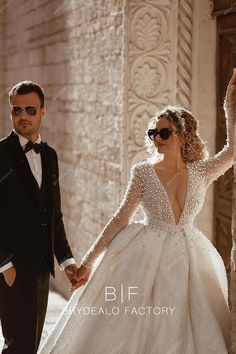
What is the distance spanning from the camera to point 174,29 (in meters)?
4.93

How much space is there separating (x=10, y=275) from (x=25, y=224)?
0.24 meters

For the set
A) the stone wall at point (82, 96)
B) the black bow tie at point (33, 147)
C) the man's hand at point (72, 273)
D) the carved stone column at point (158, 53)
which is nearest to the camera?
the black bow tie at point (33, 147)

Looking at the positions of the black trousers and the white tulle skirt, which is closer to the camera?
the white tulle skirt

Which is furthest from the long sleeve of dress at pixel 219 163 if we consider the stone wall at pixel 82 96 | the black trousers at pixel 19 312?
the stone wall at pixel 82 96

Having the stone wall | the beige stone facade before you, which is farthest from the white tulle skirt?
the stone wall

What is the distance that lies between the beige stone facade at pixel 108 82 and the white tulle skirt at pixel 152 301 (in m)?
1.59

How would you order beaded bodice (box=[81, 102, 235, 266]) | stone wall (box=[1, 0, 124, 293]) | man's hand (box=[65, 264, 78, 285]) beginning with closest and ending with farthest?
beaded bodice (box=[81, 102, 235, 266])
man's hand (box=[65, 264, 78, 285])
stone wall (box=[1, 0, 124, 293])

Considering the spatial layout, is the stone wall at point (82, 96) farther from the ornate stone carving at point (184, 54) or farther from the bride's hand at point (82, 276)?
the bride's hand at point (82, 276)

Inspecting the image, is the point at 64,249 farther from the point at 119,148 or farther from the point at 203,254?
the point at 119,148

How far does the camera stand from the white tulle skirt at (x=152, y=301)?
3.36 meters

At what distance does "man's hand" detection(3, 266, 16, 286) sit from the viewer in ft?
11.6

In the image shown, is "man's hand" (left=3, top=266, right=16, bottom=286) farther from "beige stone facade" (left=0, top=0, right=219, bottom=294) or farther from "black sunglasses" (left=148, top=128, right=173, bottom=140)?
"beige stone facade" (left=0, top=0, right=219, bottom=294)

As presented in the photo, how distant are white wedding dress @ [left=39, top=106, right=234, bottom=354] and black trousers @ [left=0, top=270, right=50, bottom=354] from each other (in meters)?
0.12

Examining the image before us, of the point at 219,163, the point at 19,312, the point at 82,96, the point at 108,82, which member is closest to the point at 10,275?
the point at 19,312
